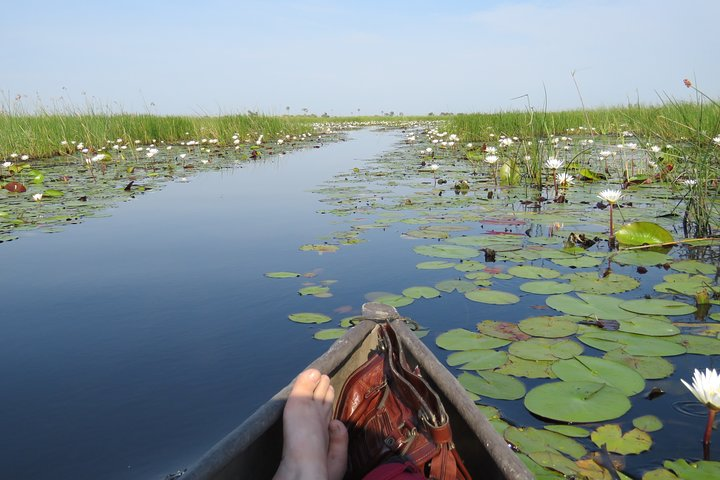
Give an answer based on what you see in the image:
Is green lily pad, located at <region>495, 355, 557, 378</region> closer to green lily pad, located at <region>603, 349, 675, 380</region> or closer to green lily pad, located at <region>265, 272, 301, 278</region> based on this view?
green lily pad, located at <region>603, 349, 675, 380</region>

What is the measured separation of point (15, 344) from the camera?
229 cm

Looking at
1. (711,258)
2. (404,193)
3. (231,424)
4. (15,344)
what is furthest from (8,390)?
(404,193)

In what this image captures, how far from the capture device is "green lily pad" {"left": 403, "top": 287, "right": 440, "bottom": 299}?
2.68 meters

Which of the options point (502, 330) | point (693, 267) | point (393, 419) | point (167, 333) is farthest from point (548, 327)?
point (167, 333)

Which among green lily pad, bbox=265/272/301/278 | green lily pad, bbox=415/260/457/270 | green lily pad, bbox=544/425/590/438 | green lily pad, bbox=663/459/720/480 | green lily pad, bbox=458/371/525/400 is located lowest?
green lily pad, bbox=663/459/720/480

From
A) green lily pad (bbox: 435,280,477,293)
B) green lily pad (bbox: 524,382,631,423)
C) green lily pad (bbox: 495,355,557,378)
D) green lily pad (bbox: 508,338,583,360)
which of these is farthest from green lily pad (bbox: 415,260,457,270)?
green lily pad (bbox: 524,382,631,423)

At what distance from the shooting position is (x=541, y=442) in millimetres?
1431

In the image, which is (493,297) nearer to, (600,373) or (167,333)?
(600,373)

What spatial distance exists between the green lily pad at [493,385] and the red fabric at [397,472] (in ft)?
2.58

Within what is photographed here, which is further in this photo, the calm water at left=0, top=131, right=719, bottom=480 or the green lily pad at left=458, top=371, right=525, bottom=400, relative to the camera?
the green lily pad at left=458, top=371, right=525, bottom=400

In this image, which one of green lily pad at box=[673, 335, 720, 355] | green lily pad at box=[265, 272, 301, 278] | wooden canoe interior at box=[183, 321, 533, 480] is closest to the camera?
wooden canoe interior at box=[183, 321, 533, 480]

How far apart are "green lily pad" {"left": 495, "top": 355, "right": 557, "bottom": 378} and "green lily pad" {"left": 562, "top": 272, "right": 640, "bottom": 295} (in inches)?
35.5

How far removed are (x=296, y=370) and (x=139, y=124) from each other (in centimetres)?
1339

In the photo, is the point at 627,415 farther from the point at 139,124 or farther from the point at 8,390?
the point at 139,124
